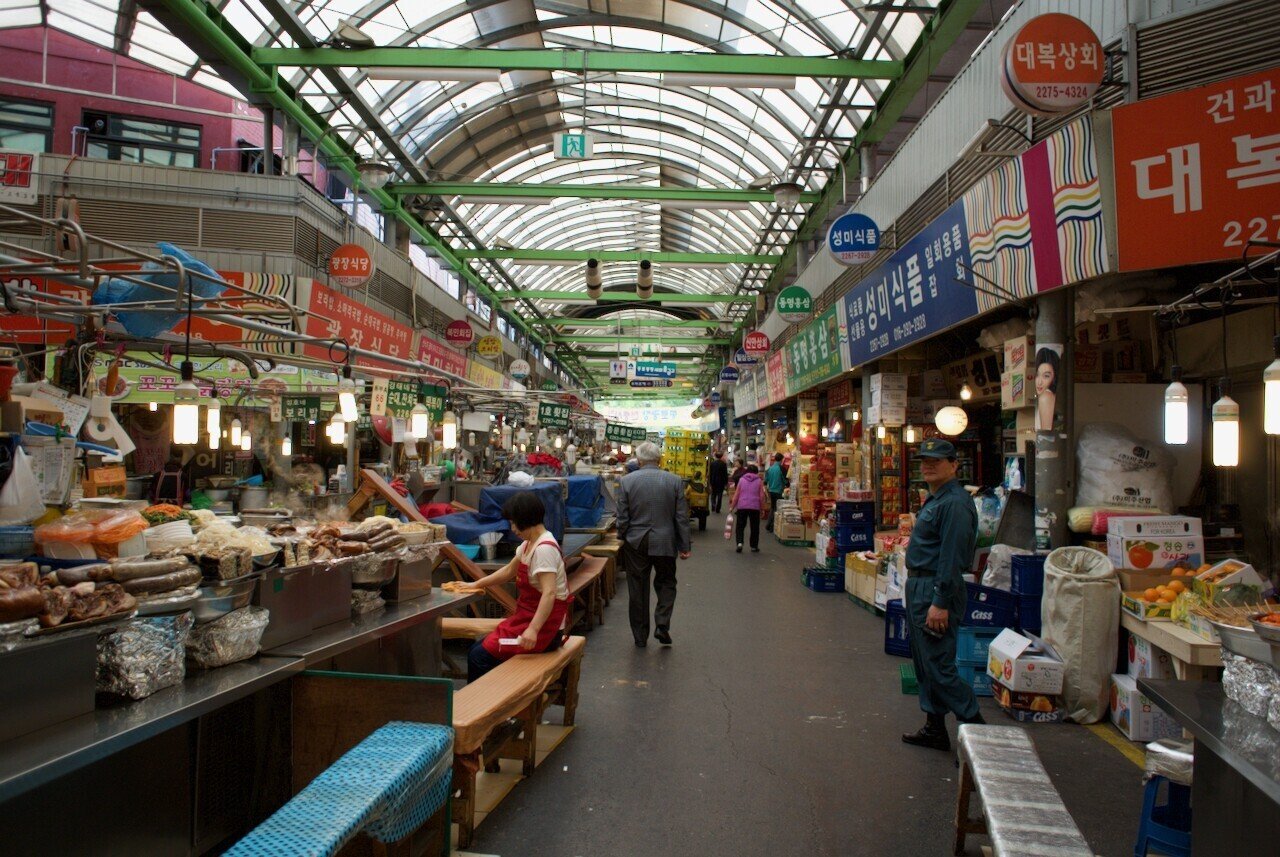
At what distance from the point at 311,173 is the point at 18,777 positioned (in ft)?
45.4

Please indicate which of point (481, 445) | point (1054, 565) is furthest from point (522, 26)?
point (1054, 565)

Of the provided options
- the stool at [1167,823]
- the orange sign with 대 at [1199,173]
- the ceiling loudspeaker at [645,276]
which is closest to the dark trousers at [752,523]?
the ceiling loudspeaker at [645,276]

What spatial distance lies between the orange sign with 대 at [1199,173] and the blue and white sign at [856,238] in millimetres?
5023

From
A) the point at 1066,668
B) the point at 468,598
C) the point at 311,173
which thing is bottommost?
the point at 1066,668

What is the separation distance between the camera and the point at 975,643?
6398 mm

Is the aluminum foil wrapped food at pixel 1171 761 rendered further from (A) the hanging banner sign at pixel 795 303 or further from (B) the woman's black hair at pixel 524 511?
(A) the hanging banner sign at pixel 795 303

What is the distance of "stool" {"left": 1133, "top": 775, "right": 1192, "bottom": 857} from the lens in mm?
3404

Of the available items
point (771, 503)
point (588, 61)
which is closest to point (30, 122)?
point (588, 61)

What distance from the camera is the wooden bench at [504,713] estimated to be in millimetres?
3795

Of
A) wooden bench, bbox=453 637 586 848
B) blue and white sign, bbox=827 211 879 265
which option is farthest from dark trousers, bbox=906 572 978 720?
blue and white sign, bbox=827 211 879 265

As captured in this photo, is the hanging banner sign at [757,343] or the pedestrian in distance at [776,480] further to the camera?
the hanging banner sign at [757,343]

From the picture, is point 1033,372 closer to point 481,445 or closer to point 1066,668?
point 1066,668

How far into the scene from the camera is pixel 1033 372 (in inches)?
272

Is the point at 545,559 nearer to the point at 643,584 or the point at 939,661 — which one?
the point at 939,661
